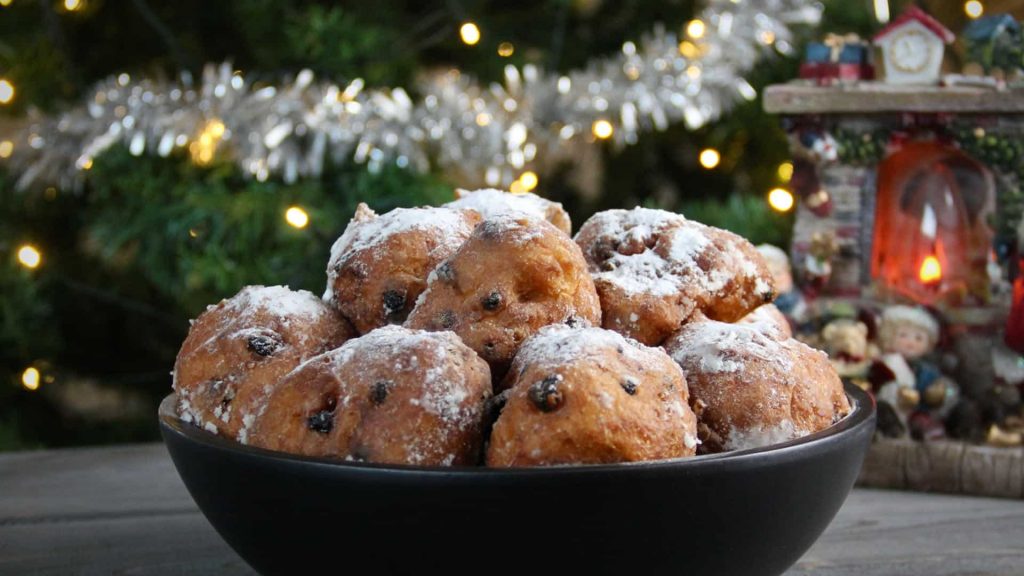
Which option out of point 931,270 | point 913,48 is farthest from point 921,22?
point 931,270

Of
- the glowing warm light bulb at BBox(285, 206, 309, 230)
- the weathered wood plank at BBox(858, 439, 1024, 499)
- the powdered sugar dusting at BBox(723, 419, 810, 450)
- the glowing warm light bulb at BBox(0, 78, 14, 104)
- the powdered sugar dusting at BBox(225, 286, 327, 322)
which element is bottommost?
the weathered wood plank at BBox(858, 439, 1024, 499)

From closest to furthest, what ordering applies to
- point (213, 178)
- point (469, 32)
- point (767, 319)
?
point (767, 319), point (213, 178), point (469, 32)

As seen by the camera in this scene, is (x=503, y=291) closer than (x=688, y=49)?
Yes

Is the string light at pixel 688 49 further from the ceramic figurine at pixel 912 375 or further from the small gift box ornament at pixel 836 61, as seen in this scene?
the ceramic figurine at pixel 912 375

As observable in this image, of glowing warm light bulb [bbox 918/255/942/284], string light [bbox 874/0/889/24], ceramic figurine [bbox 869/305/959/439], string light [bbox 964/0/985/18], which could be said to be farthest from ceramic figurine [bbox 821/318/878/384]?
string light [bbox 964/0/985/18]

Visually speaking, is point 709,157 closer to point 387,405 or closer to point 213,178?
point 213,178

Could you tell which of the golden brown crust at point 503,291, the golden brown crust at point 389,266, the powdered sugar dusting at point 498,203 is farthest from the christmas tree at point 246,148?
the golden brown crust at point 503,291

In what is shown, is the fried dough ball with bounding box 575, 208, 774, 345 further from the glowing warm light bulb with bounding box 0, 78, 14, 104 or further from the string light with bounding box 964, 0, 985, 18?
the string light with bounding box 964, 0, 985, 18
